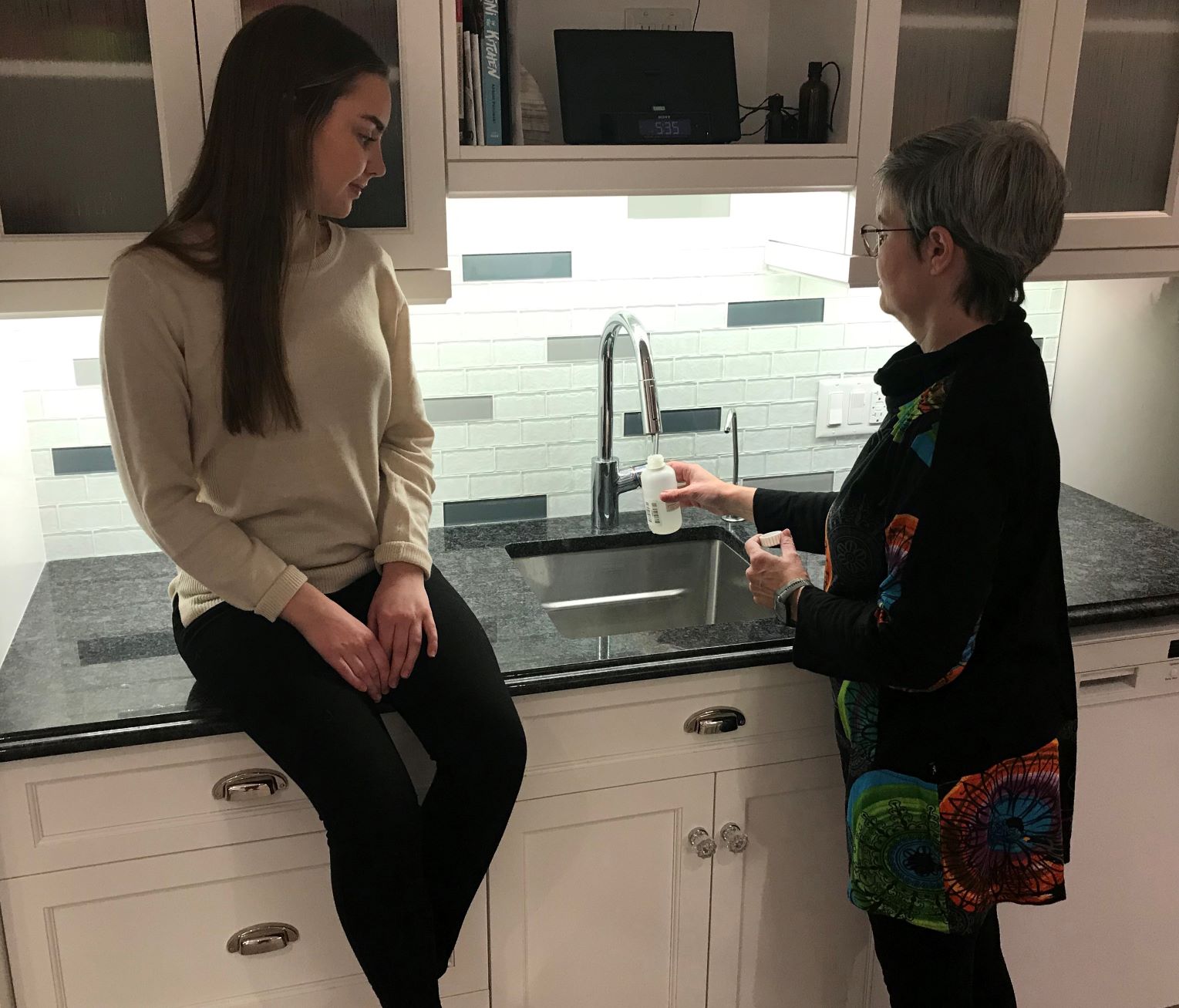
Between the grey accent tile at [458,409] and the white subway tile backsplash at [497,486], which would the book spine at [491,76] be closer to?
the grey accent tile at [458,409]

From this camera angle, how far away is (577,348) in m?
2.13

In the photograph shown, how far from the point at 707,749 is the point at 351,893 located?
571mm

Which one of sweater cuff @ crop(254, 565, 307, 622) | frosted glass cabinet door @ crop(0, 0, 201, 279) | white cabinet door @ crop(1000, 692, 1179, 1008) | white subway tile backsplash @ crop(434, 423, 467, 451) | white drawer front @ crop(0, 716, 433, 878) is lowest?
white cabinet door @ crop(1000, 692, 1179, 1008)

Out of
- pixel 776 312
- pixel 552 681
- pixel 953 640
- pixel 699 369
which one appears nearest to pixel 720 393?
pixel 699 369

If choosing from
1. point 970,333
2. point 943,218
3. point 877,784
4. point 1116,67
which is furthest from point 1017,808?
point 1116,67

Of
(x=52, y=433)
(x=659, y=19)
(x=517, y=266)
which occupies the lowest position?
(x=52, y=433)

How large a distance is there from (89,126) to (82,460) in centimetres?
65

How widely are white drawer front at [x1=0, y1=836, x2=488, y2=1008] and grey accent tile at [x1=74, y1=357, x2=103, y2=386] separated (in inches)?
32.2

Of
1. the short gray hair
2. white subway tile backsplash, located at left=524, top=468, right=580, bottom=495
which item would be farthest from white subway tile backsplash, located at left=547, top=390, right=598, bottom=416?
the short gray hair

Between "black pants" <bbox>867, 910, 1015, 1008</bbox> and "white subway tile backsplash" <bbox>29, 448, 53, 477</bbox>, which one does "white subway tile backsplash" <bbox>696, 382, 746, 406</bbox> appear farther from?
"white subway tile backsplash" <bbox>29, 448, 53, 477</bbox>

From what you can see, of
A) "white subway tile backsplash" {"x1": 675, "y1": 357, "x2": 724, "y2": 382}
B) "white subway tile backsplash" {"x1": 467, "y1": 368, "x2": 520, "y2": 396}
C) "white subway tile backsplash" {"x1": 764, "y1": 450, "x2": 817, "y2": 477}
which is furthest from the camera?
"white subway tile backsplash" {"x1": 764, "y1": 450, "x2": 817, "y2": 477}

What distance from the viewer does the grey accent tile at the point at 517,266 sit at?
79.8 inches

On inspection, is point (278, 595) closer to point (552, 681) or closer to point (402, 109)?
point (552, 681)

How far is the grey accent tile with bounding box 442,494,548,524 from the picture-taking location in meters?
2.17
